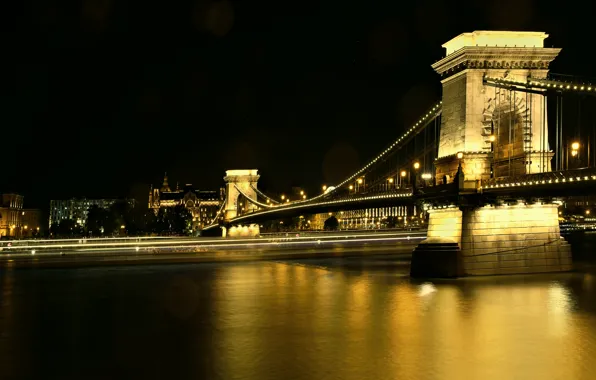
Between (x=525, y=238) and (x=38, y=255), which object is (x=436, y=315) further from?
(x=38, y=255)

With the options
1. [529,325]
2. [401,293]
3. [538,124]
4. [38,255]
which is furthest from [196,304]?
[38,255]

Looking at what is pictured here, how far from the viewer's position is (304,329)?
62.0ft

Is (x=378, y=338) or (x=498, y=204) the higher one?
(x=498, y=204)

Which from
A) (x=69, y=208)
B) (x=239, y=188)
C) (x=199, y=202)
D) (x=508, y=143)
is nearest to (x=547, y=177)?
(x=508, y=143)

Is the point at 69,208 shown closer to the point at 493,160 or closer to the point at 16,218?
the point at 16,218

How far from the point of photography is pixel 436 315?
2080cm

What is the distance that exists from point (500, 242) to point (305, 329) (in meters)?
12.5

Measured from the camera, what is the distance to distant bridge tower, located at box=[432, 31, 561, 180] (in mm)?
29406

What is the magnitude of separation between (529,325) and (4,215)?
126m

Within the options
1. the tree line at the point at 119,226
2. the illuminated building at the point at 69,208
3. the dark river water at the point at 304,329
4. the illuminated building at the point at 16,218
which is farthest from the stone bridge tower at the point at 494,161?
the illuminated building at the point at 69,208

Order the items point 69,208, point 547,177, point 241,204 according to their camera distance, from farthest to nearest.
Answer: point 69,208 < point 241,204 < point 547,177

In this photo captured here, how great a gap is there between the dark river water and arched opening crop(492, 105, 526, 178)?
4.56 metres

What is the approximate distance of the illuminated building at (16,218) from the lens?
432ft

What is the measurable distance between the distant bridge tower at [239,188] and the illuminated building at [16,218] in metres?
45.6
